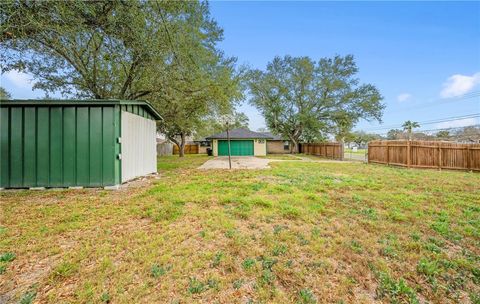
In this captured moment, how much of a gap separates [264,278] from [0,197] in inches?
248

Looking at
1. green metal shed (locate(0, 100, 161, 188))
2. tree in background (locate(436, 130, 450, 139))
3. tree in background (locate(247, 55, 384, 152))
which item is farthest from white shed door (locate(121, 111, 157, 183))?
tree in background (locate(436, 130, 450, 139))

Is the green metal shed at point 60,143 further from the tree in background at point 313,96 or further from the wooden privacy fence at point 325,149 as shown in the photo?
the tree in background at point 313,96

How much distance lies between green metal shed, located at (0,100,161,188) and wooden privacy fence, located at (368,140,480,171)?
44.6 feet

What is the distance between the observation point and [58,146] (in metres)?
5.52

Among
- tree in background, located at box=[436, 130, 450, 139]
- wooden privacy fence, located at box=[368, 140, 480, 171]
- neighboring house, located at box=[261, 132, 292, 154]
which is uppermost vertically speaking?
tree in background, located at box=[436, 130, 450, 139]

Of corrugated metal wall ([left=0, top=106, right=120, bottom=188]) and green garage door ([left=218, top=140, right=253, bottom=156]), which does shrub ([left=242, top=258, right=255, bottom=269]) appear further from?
green garage door ([left=218, top=140, right=253, bottom=156])

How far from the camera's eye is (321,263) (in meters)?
2.45

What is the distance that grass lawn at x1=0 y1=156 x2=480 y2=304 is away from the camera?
201cm

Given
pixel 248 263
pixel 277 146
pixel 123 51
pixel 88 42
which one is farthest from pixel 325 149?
pixel 248 263

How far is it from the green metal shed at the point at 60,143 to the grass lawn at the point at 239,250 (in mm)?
1055

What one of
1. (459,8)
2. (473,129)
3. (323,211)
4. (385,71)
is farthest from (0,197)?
(473,129)

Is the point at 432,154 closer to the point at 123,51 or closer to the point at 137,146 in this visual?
the point at 137,146

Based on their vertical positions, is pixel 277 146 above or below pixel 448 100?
below

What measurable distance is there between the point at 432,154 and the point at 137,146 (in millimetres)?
13597
